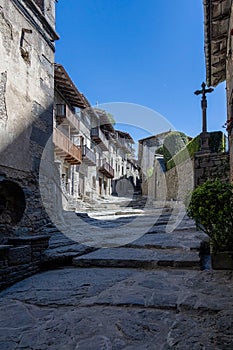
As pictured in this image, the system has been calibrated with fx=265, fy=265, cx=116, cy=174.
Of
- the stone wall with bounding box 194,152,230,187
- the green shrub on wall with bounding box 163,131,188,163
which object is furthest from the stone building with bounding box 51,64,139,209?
the green shrub on wall with bounding box 163,131,188,163

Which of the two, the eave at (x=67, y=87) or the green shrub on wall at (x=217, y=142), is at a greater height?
the eave at (x=67, y=87)

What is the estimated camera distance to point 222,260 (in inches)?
107

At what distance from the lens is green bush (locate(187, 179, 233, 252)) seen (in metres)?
2.63

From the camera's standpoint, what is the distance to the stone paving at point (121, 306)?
154 cm

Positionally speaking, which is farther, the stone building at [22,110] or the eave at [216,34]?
the stone building at [22,110]

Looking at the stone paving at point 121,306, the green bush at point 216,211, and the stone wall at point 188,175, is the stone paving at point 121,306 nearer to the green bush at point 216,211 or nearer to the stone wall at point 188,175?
the green bush at point 216,211

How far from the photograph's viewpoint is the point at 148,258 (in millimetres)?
3166

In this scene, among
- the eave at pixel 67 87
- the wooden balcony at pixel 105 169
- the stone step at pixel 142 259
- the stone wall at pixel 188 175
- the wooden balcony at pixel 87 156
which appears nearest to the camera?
the stone step at pixel 142 259

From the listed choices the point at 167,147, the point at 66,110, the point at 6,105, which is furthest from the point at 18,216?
the point at 167,147

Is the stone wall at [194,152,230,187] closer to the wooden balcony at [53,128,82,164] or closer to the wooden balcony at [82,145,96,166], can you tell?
the wooden balcony at [53,128,82,164]

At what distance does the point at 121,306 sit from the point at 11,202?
344cm

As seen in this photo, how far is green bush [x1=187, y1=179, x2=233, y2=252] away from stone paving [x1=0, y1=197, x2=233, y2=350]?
32cm

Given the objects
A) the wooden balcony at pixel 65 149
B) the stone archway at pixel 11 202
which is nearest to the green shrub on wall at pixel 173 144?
the wooden balcony at pixel 65 149

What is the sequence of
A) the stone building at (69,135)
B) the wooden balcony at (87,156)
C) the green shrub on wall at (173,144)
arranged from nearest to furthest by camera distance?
1. the stone building at (69,135)
2. the green shrub on wall at (173,144)
3. the wooden balcony at (87,156)
